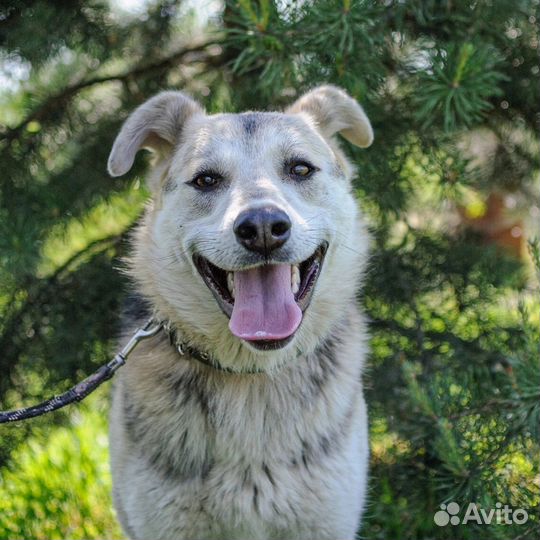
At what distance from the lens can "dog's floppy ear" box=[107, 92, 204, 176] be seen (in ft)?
11.4

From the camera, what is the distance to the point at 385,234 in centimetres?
470

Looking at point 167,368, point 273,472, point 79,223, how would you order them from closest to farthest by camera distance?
point 273,472, point 167,368, point 79,223

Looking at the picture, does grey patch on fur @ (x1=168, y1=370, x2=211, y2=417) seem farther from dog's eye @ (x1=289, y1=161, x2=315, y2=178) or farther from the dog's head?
dog's eye @ (x1=289, y1=161, x2=315, y2=178)

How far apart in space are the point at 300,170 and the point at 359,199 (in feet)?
3.89

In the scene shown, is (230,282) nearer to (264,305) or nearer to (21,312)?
(264,305)

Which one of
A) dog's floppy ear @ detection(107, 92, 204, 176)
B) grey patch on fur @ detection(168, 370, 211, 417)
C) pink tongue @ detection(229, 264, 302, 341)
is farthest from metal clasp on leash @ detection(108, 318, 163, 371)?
dog's floppy ear @ detection(107, 92, 204, 176)

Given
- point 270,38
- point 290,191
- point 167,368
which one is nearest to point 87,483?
point 167,368

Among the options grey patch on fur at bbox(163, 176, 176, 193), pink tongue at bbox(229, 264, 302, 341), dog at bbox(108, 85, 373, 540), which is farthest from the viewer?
grey patch on fur at bbox(163, 176, 176, 193)

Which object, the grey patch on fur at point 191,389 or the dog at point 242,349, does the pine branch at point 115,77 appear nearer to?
the dog at point 242,349

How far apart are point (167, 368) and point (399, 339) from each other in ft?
5.87

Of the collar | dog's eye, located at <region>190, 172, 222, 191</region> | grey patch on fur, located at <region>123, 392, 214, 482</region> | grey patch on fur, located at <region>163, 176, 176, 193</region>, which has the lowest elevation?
grey patch on fur, located at <region>123, 392, 214, 482</region>

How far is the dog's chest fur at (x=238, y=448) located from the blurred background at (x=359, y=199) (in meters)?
0.66

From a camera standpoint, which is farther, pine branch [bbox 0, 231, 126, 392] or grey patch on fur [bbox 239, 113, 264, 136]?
pine branch [bbox 0, 231, 126, 392]

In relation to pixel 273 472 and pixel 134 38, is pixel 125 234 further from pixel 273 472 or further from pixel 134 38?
pixel 273 472
